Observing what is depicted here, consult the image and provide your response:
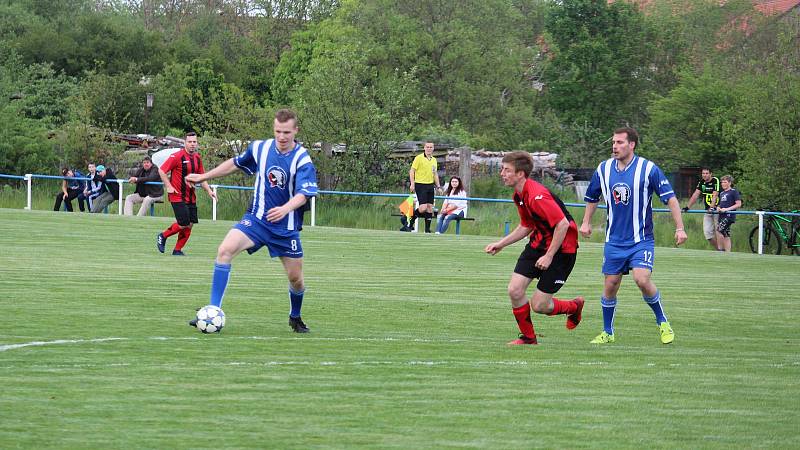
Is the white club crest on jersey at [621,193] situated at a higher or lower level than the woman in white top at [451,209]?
higher

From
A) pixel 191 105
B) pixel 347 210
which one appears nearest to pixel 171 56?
pixel 191 105

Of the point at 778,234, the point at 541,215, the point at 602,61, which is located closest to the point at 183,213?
the point at 541,215

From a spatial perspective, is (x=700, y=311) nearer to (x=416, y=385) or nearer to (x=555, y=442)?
(x=416, y=385)

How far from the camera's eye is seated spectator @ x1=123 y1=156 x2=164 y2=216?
99.9 feet

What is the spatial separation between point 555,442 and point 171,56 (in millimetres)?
59033

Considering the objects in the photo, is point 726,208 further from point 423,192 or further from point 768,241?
point 423,192

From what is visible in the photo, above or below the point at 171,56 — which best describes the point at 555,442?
below

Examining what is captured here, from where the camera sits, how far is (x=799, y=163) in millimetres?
32000

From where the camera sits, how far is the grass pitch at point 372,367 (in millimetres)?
6477

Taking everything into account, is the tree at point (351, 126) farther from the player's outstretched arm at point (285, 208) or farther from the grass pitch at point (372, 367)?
the player's outstretched arm at point (285, 208)

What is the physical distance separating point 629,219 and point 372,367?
10.6 feet

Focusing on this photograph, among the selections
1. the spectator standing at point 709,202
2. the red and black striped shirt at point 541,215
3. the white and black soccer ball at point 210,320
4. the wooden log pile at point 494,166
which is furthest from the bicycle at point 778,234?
the white and black soccer ball at point 210,320

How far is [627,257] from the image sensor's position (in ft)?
35.1

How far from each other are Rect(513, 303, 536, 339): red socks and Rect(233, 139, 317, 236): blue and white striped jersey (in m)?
2.03
